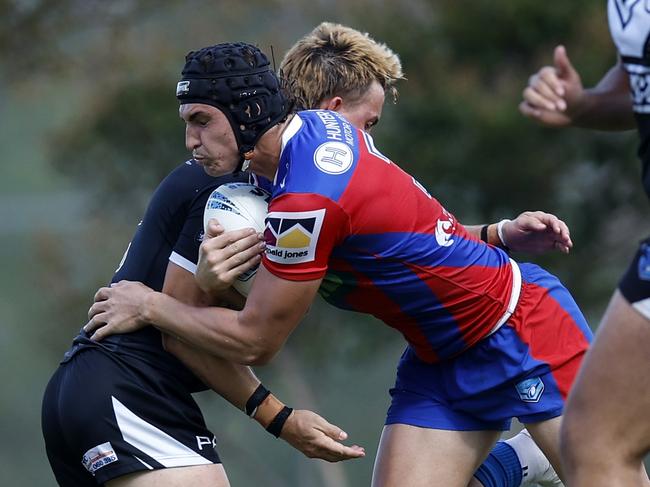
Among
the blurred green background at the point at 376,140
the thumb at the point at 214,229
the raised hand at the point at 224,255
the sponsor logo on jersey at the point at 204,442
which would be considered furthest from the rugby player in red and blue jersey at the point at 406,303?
the blurred green background at the point at 376,140

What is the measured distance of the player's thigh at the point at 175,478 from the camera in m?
4.19

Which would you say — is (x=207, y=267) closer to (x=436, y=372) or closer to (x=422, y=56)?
(x=436, y=372)

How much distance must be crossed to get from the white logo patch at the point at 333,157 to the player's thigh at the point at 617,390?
3.53 feet

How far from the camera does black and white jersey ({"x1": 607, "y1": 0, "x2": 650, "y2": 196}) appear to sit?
3.17 metres

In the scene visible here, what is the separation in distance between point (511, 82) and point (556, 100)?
14.8 m

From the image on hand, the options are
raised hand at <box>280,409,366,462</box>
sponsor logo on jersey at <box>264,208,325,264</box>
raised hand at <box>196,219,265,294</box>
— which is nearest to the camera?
sponsor logo on jersey at <box>264,208,325,264</box>

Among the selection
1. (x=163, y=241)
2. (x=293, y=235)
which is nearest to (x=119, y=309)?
(x=163, y=241)

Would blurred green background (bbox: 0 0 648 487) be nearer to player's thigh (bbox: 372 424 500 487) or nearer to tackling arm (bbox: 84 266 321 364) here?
player's thigh (bbox: 372 424 500 487)

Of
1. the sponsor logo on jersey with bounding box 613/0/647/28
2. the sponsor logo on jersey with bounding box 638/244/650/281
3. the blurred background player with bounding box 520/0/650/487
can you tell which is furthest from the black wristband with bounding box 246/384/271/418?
the sponsor logo on jersey with bounding box 613/0/647/28

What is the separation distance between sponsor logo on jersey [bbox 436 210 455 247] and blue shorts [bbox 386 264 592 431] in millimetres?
416

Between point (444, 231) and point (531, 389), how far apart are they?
67 cm

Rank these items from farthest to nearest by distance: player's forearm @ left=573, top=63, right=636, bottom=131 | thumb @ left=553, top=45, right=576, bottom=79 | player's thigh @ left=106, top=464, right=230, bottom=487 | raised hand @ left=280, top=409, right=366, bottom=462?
1. raised hand @ left=280, top=409, right=366, bottom=462
2. player's thigh @ left=106, top=464, right=230, bottom=487
3. player's forearm @ left=573, top=63, right=636, bottom=131
4. thumb @ left=553, top=45, right=576, bottom=79

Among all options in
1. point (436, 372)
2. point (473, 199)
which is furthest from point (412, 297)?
point (473, 199)

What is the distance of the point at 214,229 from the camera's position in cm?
401
